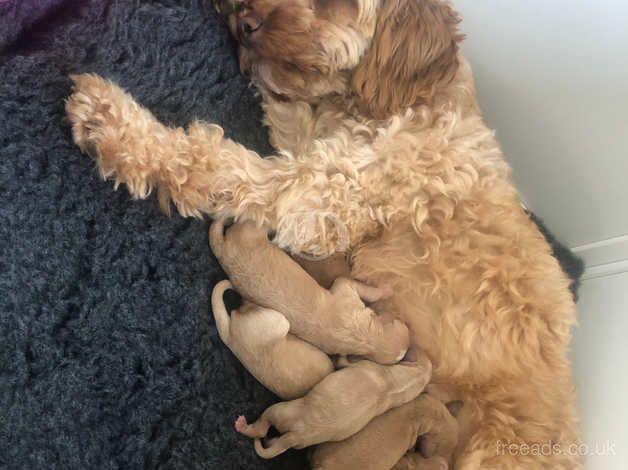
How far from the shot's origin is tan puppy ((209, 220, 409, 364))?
1.68 meters

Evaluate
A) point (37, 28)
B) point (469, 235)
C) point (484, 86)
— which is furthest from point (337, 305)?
point (484, 86)

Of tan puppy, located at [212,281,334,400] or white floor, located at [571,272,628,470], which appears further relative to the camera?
white floor, located at [571,272,628,470]

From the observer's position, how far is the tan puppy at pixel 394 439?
5.50 feet

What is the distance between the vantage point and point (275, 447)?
1619 millimetres

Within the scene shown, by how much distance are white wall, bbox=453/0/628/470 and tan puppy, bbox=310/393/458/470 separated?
20.2 inches

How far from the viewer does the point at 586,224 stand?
8.51 ft

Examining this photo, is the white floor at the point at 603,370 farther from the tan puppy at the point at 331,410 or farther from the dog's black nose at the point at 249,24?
the dog's black nose at the point at 249,24

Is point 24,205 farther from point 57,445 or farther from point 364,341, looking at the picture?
point 364,341

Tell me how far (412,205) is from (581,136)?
82 cm

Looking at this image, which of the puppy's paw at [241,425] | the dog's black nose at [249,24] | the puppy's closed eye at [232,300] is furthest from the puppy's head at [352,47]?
the puppy's paw at [241,425]

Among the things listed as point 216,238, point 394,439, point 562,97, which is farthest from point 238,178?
point 562,97

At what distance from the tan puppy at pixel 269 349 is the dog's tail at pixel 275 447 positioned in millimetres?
106

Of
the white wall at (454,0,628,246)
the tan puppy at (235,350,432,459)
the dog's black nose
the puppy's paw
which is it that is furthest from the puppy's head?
the puppy's paw

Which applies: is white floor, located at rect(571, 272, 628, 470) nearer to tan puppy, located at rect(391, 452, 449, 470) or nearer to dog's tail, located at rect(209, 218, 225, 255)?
tan puppy, located at rect(391, 452, 449, 470)
